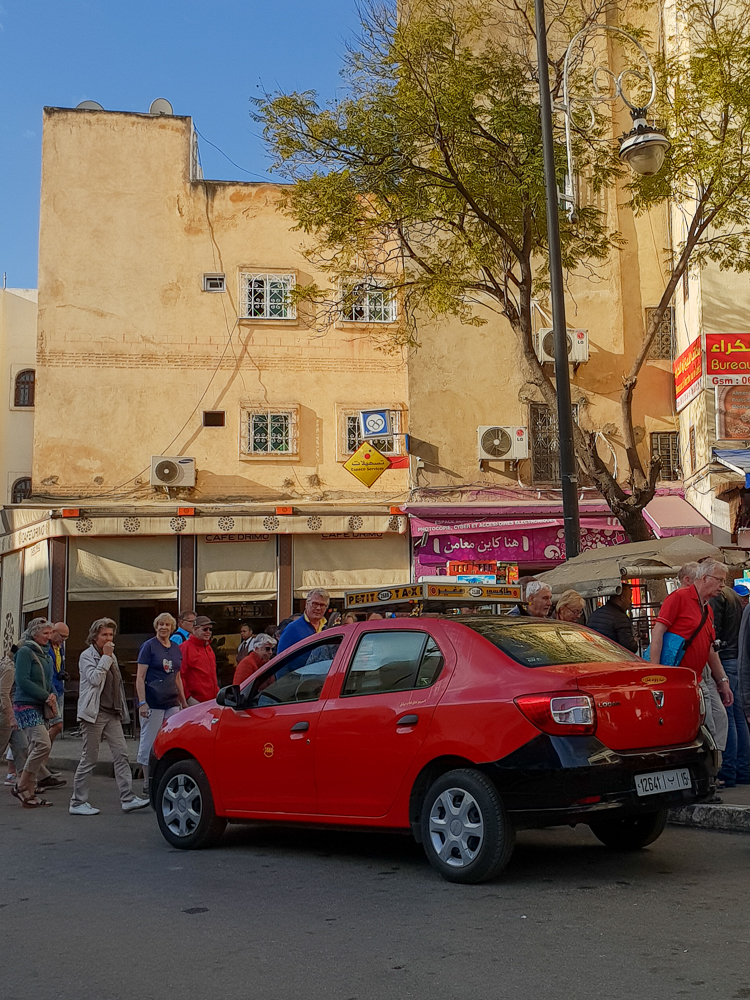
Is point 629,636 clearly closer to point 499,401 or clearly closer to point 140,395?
point 499,401

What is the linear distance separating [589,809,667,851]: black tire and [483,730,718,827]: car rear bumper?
87cm

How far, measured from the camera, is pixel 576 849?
287 inches

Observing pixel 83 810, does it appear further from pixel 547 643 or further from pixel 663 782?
pixel 663 782

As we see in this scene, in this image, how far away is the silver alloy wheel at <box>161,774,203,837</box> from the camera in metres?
7.96

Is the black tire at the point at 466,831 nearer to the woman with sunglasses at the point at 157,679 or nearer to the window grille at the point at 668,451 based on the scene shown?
the woman with sunglasses at the point at 157,679

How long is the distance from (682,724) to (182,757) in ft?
12.3

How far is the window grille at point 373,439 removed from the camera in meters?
21.9

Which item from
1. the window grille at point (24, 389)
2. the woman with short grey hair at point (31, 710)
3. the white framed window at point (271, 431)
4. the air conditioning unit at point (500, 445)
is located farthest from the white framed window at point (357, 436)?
the window grille at point (24, 389)

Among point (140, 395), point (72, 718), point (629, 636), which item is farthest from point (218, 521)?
point (629, 636)

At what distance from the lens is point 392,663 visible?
7031mm

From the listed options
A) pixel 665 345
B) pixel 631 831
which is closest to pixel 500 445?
pixel 665 345

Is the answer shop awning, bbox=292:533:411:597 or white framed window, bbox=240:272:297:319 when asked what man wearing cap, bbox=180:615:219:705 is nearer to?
shop awning, bbox=292:533:411:597

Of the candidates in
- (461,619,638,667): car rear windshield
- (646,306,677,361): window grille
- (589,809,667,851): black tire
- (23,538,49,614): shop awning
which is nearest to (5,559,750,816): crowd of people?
(589,809,667,851): black tire

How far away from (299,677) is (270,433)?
14733mm
